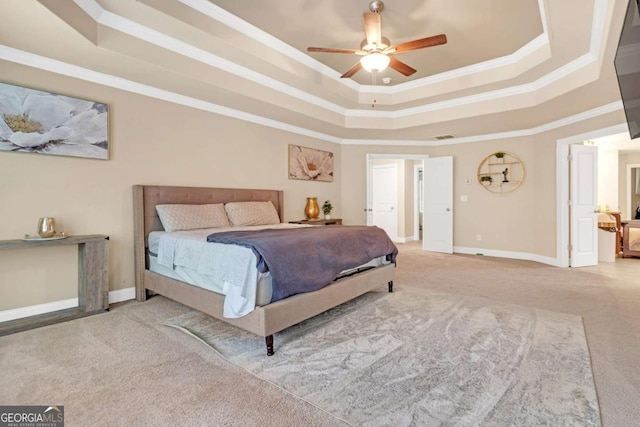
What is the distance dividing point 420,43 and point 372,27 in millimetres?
453

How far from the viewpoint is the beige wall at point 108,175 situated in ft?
9.36

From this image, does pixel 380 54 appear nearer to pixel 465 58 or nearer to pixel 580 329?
pixel 465 58

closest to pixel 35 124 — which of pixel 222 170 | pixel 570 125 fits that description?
pixel 222 170

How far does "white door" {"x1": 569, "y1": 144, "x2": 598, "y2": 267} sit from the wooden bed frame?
11.7ft

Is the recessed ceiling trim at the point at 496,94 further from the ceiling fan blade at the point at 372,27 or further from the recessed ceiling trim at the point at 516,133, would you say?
the ceiling fan blade at the point at 372,27

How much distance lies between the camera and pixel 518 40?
3566 millimetres

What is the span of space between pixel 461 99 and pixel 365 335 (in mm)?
3948

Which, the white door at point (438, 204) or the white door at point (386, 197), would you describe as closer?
the white door at point (438, 204)

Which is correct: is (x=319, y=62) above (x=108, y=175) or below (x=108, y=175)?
→ above

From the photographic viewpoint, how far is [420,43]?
284cm

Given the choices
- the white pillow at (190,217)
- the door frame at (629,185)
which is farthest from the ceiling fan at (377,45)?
the door frame at (629,185)

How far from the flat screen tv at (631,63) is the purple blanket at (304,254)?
2.26 metres

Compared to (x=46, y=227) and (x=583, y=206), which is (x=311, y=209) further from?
(x=583, y=206)

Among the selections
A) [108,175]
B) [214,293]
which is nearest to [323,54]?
[108,175]
